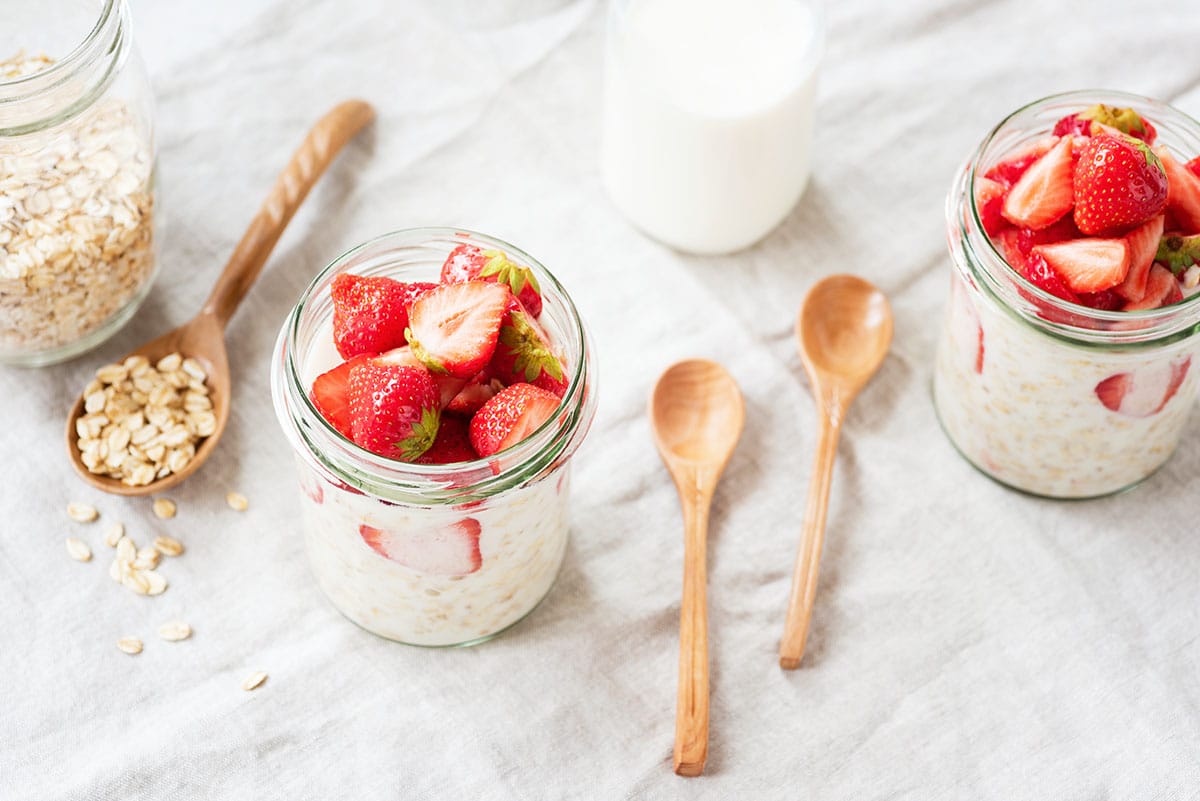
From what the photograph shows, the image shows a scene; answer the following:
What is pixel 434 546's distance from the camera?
111 centimetres

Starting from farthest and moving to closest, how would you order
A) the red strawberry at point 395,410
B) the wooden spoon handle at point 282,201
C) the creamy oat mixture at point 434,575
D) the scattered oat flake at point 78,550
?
the wooden spoon handle at point 282,201 → the scattered oat flake at point 78,550 → the creamy oat mixture at point 434,575 → the red strawberry at point 395,410

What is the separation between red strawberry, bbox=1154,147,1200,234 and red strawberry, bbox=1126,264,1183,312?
2.1 inches

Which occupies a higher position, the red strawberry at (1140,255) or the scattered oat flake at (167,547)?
the red strawberry at (1140,255)

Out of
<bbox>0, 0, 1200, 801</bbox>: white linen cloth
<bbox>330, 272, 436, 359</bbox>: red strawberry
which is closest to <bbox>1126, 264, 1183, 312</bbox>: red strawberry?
<bbox>0, 0, 1200, 801</bbox>: white linen cloth

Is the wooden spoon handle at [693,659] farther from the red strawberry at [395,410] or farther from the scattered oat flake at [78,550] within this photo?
the scattered oat flake at [78,550]

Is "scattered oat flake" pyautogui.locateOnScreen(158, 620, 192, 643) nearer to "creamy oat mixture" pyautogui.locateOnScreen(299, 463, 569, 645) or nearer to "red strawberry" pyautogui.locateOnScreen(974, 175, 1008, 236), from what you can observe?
"creamy oat mixture" pyautogui.locateOnScreen(299, 463, 569, 645)

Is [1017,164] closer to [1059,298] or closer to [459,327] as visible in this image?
[1059,298]

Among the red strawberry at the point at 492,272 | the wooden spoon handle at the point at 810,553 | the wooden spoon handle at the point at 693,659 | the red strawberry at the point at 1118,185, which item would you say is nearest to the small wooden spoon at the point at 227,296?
the red strawberry at the point at 492,272

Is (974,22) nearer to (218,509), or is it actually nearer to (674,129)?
(674,129)

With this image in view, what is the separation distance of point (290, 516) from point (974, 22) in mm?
1057

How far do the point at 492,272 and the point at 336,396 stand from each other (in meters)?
0.16

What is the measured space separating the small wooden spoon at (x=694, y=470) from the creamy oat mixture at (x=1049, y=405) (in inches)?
9.2

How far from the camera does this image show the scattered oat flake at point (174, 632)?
4.21 feet

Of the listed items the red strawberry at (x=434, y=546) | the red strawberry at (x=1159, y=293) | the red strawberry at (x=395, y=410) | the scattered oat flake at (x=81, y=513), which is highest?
the red strawberry at (x=395, y=410)
